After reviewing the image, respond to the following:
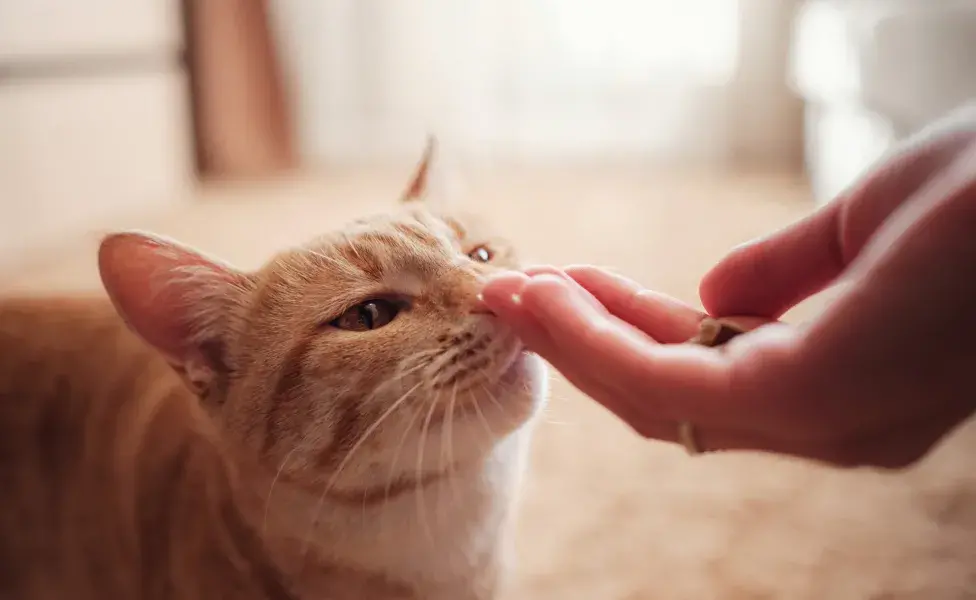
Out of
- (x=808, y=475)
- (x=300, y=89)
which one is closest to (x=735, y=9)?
(x=300, y=89)

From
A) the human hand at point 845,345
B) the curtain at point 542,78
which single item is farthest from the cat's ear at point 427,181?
the curtain at point 542,78

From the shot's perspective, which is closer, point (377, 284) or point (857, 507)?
point (377, 284)

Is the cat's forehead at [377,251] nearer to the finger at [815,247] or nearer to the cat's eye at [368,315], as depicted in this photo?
the cat's eye at [368,315]

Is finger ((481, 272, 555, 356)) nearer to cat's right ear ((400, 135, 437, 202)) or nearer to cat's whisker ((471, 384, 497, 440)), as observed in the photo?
cat's whisker ((471, 384, 497, 440))

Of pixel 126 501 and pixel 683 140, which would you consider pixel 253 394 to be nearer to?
pixel 126 501

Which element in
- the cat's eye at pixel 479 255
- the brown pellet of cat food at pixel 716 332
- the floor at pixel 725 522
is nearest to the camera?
the brown pellet of cat food at pixel 716 332

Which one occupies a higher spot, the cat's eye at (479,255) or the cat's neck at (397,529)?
the cat's eye at (479,255)

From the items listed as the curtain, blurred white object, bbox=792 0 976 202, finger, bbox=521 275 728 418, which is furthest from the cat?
the curtain
